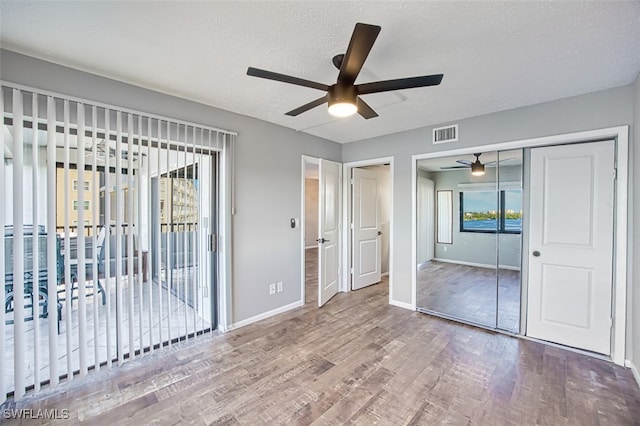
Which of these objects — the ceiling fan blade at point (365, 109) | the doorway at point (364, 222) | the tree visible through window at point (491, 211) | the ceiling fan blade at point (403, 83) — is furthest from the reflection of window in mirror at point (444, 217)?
the ceiling fan blade at point (403, 83)

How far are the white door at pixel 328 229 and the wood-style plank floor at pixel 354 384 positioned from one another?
1.07 metres

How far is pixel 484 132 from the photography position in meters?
3.29

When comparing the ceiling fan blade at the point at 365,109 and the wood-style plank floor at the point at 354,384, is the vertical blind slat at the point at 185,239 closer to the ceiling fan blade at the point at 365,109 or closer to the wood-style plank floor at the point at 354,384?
→ the wood-style plank floor at the point at 354,384

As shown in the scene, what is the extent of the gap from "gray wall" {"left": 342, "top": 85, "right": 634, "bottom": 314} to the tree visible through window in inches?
25.1

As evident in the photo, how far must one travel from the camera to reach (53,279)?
2076 mm

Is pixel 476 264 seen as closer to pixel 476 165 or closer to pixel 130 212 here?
pixel 476 165

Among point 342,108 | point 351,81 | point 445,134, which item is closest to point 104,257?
point 342,108

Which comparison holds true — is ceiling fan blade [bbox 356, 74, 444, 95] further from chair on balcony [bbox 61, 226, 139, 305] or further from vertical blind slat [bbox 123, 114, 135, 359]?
chair on balcony [bbox 61, 226, 139, 305]

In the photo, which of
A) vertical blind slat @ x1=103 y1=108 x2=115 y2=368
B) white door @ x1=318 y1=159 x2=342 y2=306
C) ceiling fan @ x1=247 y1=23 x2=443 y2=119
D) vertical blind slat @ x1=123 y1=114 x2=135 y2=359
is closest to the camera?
ceiling fan @ x1=247 y1=23 x2=443 y2=119

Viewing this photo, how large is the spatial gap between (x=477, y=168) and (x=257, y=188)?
279 cm

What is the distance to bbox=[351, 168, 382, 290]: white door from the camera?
4766 mm

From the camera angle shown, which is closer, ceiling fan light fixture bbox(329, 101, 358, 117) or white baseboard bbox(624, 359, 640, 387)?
ceiling fan light fixture bbox(329, 101, 358, 117)

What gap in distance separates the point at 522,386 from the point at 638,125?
7.93 feet

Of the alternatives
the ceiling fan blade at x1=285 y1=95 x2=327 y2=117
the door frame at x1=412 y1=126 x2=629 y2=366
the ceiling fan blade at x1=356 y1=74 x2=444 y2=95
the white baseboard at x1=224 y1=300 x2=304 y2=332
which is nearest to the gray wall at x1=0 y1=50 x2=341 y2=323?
the white baseboard at x1=224 y1=300 x2=304 y2=332
